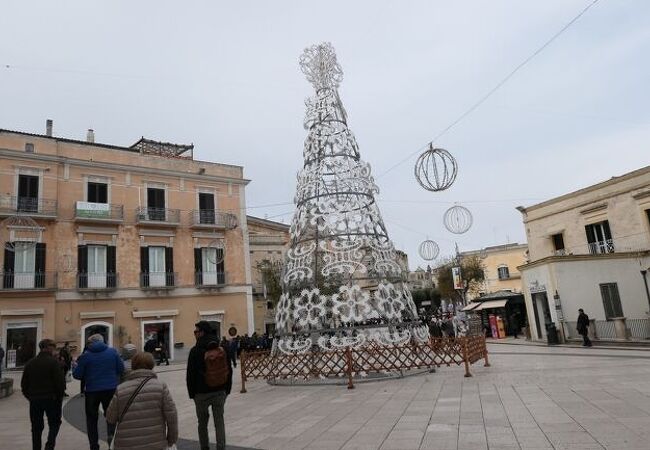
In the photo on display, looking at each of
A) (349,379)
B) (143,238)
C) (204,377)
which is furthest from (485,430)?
(143,238)

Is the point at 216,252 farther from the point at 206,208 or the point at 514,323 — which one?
the point at 514,323

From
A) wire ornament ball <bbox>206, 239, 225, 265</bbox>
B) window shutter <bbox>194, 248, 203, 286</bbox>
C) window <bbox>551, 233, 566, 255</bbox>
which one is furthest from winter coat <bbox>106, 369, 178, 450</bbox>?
window <bbox>551, 233, 566, 255</bbox>

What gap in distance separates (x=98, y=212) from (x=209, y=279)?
6764mm

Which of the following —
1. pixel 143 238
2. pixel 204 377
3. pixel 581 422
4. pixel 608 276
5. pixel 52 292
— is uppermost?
pixel 143 238

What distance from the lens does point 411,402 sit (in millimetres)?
8430

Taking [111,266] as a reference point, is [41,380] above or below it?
below

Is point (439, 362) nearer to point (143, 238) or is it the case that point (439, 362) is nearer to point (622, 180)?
point (622, 180)

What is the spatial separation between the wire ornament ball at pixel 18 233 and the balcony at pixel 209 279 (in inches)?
314

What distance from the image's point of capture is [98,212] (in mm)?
25406

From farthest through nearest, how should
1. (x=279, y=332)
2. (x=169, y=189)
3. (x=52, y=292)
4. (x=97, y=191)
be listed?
1. (x=169, y=189)
2. (x=97, y=191)
3. (x=52, y=292)
4. (x=279, y=332)

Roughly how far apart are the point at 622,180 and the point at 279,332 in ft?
63.9

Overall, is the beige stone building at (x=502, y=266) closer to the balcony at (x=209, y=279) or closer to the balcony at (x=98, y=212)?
the balcony at (x=209, y=279)

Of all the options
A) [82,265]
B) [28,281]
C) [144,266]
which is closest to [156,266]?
[144,266]

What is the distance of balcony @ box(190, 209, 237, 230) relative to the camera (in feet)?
92.8
